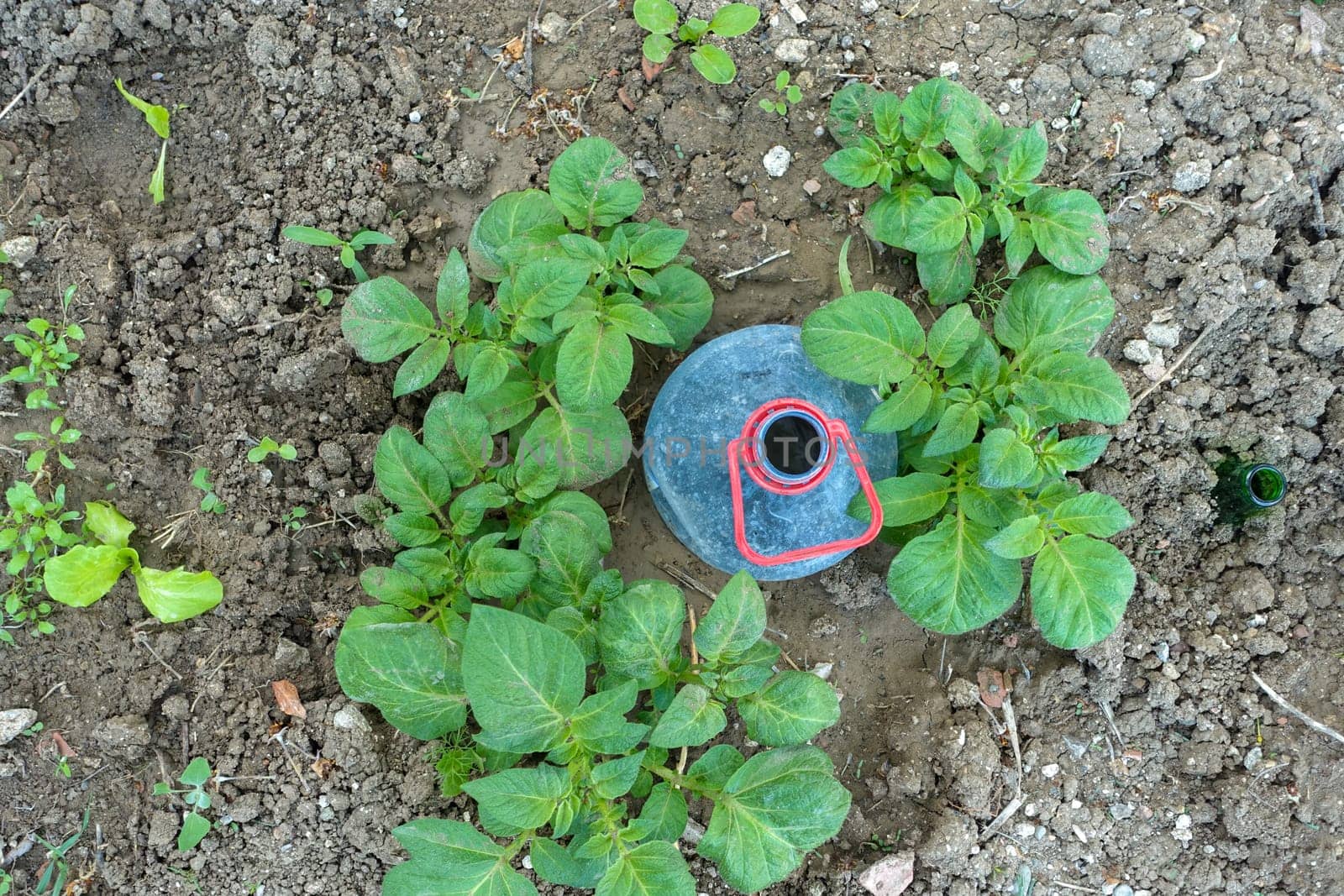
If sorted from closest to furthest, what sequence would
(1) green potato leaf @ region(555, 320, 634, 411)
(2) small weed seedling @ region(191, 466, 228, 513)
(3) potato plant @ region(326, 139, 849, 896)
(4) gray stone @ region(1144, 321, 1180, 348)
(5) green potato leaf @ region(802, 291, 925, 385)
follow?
(3) potato plant @ region(326, 139, 849, 896)
(1) green potato leaf @ region(555, 320, 634, 411)
(5) green potato leaf @ region(802, 291, 925, 385)
(2) small weed seedling @ region(191, 466, 228, 513)
(4) gray stone @ region(1144, 321, 1180, 348)

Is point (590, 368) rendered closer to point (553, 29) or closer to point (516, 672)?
A: point (516, 672)

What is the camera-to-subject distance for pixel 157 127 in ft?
9.88

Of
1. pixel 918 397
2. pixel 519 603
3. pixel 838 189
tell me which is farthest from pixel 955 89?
pixel 519 603

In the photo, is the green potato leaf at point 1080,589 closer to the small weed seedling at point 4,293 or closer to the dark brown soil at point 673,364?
the dark brown soil at point 673,364

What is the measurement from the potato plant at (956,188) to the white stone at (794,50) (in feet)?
0.75

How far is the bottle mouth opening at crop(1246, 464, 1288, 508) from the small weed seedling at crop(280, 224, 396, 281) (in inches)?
107

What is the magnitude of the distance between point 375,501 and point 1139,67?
2714 mm

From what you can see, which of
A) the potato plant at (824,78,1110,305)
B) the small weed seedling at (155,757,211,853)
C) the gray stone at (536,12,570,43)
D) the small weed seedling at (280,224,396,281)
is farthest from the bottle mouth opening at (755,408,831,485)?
the small weed seedling at (155,757,211,853)

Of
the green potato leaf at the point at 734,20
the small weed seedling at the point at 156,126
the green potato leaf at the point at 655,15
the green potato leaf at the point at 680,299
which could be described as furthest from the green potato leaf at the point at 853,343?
the small weed seedling at the point at 156,126

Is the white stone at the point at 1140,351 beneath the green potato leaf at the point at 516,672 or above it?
above

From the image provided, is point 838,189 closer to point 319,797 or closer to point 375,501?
point 375,501

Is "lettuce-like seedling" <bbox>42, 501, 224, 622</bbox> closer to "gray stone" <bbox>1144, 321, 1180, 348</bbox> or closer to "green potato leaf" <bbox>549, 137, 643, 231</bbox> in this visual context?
"green potato leaf" <bbox>549, 137, 643, 231</bbox>

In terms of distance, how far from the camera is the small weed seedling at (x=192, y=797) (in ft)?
8.87

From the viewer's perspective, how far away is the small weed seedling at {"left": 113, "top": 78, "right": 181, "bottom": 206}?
3.00 meters
